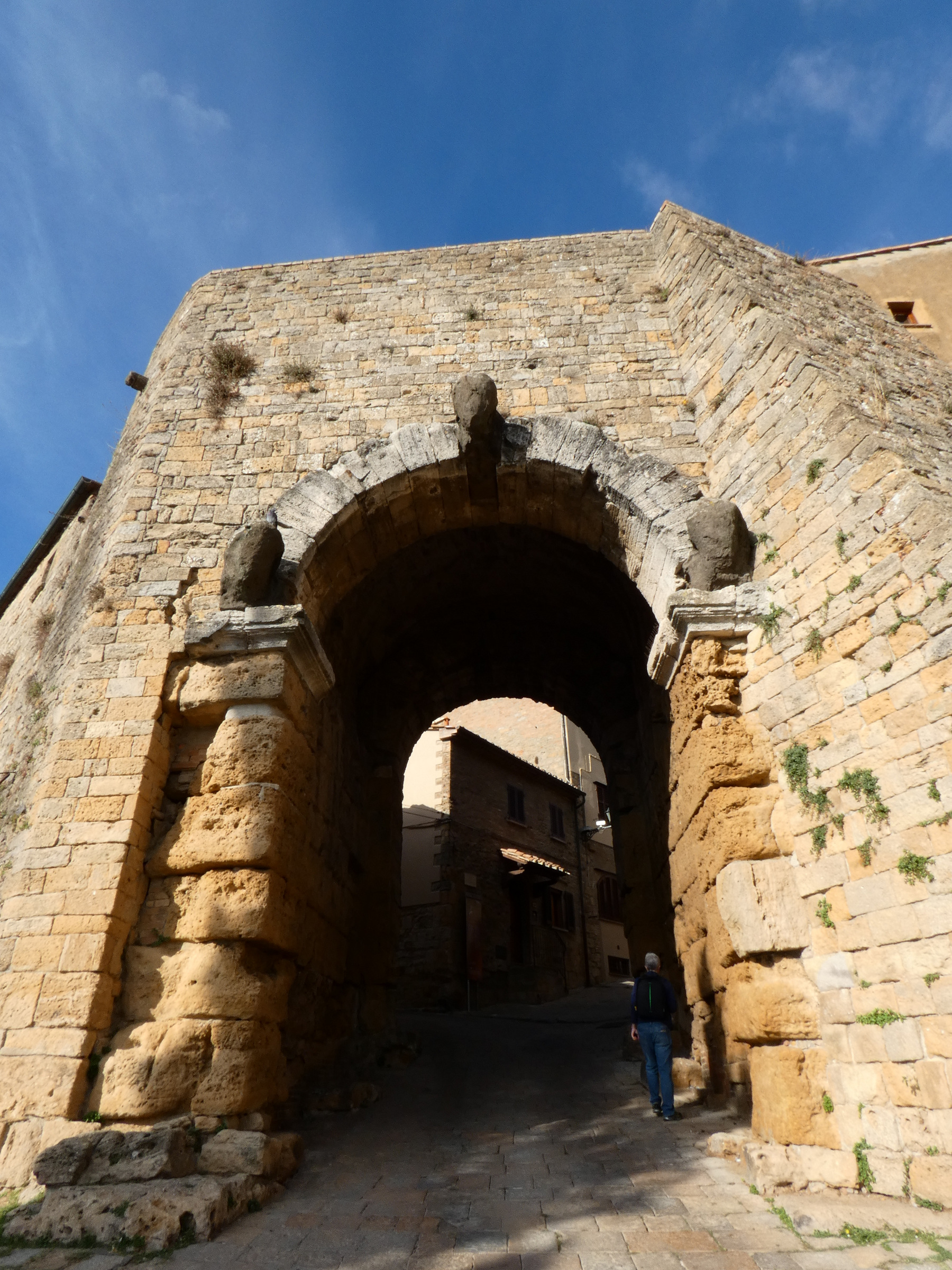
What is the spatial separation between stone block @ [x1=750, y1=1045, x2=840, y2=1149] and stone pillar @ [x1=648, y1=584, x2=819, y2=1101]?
0.33 ft

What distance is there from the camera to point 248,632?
4.87m

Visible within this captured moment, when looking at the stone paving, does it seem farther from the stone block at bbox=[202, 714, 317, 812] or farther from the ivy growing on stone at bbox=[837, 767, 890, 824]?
the stone block at bbox=[202, 714, 317, 812]

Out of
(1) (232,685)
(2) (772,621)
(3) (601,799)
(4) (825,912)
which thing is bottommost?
(4) (825,912)

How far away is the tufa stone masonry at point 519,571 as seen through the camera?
3645 millimetres

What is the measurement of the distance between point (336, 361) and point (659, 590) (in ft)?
11.6

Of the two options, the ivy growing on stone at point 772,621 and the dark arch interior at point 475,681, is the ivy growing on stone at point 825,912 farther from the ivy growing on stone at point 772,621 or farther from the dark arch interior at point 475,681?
the dark arch interior at point 475,681

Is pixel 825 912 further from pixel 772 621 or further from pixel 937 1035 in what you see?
pixel 772 621

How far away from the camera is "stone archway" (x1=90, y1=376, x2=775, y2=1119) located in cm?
413

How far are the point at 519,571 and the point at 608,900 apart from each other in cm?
1372

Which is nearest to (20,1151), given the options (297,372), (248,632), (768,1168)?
(248,632)

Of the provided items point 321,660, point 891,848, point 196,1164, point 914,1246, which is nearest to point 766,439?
point 891,848

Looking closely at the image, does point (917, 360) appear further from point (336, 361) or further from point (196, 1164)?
point (196, 1164)

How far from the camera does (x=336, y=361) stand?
6617 mm

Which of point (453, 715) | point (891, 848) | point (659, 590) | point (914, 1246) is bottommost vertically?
point (914, 1246)
